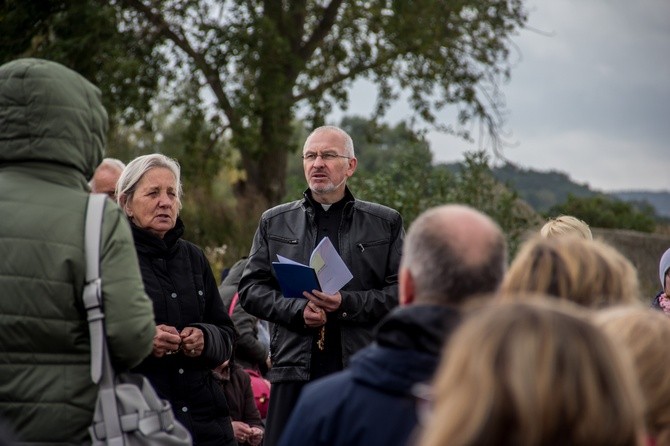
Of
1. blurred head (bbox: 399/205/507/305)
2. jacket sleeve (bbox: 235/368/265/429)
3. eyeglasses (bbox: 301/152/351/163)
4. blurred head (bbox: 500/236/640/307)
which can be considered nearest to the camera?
blurred head (bbox: 399/205/507/305)

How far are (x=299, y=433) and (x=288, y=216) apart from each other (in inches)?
138

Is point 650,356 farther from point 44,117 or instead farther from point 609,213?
point 609,213

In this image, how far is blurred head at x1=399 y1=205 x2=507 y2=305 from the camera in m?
3.15

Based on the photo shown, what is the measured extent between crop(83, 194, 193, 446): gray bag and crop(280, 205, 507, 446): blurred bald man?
113 cm

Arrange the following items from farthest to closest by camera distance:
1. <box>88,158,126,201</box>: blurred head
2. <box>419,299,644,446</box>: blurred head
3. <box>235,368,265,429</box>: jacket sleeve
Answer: <box>235,368,265,429</box>: jacket sleeve
<box>88,158,126,201</box>: blurred head
<box>419,299,644,446</box>: blurred head

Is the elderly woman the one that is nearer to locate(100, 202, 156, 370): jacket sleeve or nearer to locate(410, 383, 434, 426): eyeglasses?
locate(100, 202, 156, 370): jacket sleeve

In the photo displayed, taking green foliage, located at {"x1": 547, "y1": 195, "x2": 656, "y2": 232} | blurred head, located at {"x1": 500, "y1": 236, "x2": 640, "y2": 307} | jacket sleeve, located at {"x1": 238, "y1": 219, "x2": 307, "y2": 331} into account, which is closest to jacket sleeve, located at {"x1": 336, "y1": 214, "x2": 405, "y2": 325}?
jacket sleeve, located at {"x1": 238, "y1": 219, "x2": 307, "y2": 331}

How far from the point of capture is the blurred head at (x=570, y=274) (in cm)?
345

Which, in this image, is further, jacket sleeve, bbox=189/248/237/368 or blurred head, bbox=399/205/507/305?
jacket sleeve, bbox=189/248/237/368

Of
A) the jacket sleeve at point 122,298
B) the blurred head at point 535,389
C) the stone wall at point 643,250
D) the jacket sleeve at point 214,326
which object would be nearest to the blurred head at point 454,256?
the blurred head at point 535,389

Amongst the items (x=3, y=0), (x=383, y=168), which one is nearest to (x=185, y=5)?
(x=383, y=168)

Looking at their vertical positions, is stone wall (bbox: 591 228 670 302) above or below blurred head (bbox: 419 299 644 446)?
below

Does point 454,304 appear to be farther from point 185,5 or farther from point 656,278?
point 185,5

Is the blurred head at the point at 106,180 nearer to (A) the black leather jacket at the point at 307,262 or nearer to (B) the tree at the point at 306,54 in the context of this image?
(A) the black leather jacket at the point at 307,262
